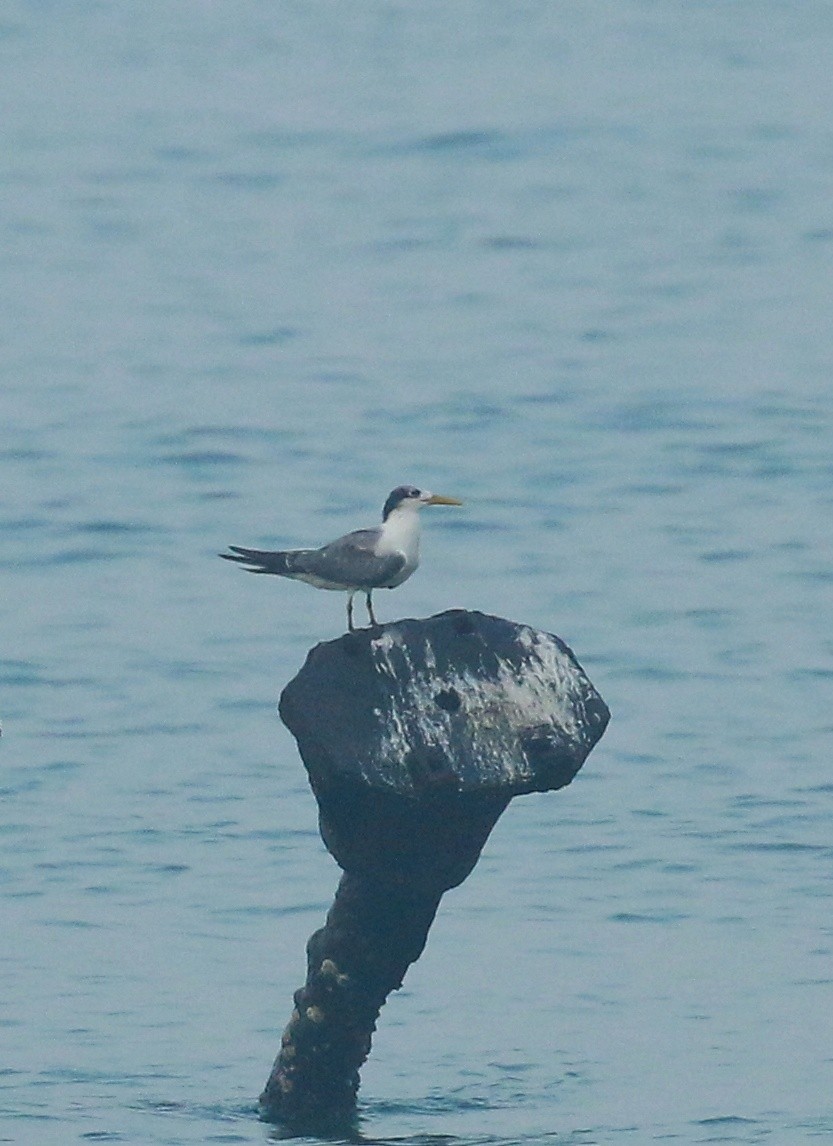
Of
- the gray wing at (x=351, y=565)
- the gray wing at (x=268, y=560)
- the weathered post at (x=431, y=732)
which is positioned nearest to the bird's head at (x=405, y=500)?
the gray wing at (x=351, y=565)

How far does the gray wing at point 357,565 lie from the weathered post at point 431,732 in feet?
2.17

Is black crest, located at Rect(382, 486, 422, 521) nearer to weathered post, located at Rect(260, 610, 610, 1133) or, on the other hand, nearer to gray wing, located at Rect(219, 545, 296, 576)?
gray wing, located at Rect(219, 545, 296, 576)

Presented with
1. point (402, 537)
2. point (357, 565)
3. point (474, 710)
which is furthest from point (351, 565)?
point (474, 710)

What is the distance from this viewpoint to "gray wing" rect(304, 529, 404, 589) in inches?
432

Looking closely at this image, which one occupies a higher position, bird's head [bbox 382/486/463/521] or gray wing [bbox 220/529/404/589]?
bird's head [bbox 382/486/463/521]

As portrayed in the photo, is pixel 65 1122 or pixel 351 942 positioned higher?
pixel 351 942

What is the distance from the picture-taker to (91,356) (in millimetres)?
33125

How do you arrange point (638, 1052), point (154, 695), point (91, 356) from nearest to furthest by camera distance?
point (638, 1052)
point (154, 695)
point (91, 356)

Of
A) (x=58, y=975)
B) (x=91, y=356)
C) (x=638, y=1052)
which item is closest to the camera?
(x=638, y=1052)

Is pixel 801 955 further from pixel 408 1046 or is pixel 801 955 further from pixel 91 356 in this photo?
pixel 91 356

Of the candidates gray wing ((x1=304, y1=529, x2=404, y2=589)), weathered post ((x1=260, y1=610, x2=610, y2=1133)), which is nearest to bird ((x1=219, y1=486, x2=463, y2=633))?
gray wing ((x1=304, y1=529, x2=404, y2=589))

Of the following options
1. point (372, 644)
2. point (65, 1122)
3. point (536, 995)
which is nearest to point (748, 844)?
point (536, 995)

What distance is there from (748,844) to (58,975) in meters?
4.04

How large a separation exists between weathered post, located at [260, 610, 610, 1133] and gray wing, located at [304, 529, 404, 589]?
0.66m
